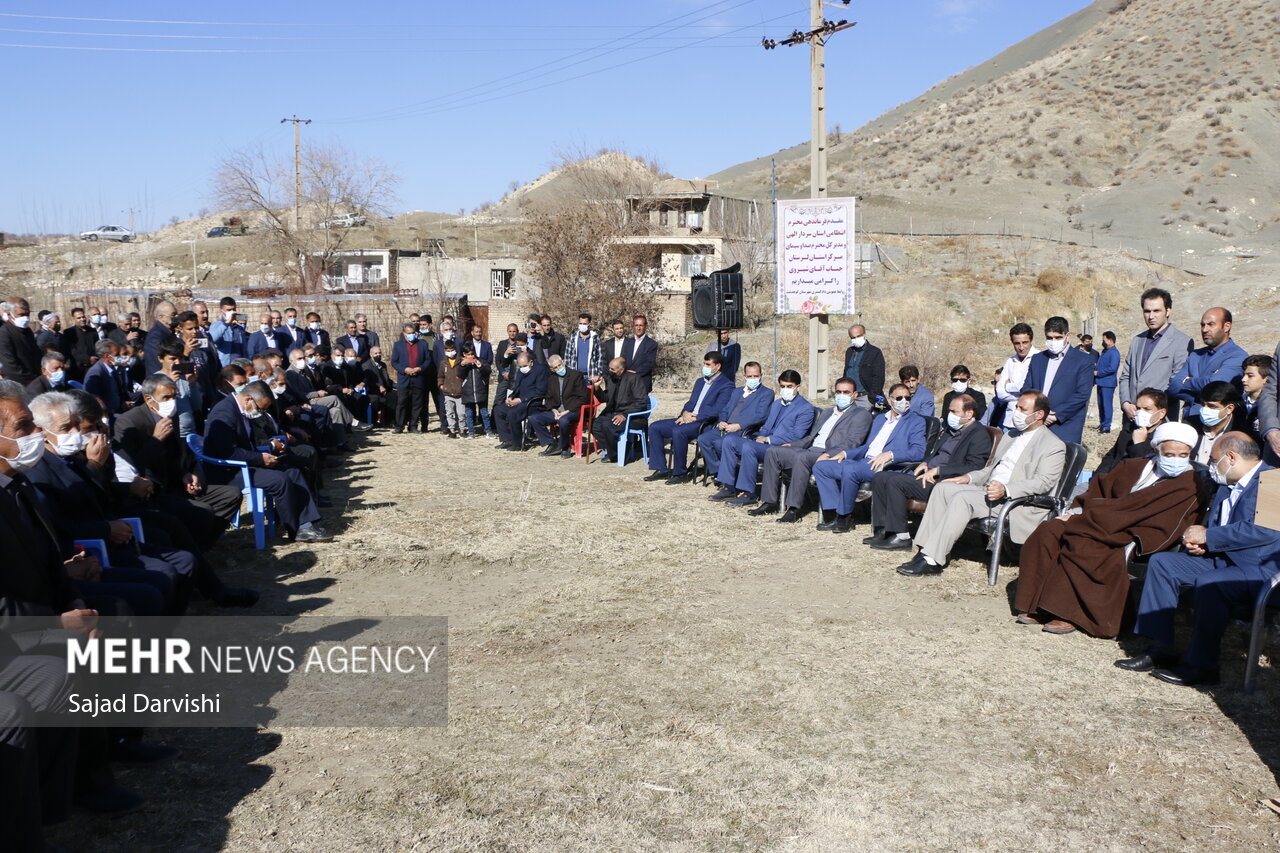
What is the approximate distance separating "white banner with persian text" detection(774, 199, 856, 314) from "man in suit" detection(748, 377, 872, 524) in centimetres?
352

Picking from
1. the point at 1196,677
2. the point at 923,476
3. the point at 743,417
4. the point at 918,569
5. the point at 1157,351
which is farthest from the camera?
the point at 743,417

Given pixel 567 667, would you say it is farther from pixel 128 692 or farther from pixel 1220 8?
pixel 1220 8

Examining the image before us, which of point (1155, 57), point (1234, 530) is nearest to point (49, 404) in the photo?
point (1234, 530)

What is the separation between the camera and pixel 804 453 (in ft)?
29.2

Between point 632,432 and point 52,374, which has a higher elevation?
point 52,374

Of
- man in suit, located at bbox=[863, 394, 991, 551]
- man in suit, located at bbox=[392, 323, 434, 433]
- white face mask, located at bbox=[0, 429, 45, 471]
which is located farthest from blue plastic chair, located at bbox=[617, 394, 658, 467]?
white face mask, located at bbox=[0, 429, 45, 471]

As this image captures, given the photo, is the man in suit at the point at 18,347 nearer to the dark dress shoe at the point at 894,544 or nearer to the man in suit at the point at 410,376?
the man in suit at the point at 410,376

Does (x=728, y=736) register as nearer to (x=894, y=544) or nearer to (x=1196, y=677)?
(x=1196, y=677)

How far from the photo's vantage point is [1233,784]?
4043 mm

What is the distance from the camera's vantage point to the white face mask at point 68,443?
17.5 feet

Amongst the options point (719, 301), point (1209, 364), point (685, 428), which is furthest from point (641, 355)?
point (1209, 364)

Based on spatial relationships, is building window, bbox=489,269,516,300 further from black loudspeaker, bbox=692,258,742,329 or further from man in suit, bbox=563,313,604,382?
man in suit, bbox=563,313,604,382

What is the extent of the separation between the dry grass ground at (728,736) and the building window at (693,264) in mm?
29892

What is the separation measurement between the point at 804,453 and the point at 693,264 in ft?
93.8
